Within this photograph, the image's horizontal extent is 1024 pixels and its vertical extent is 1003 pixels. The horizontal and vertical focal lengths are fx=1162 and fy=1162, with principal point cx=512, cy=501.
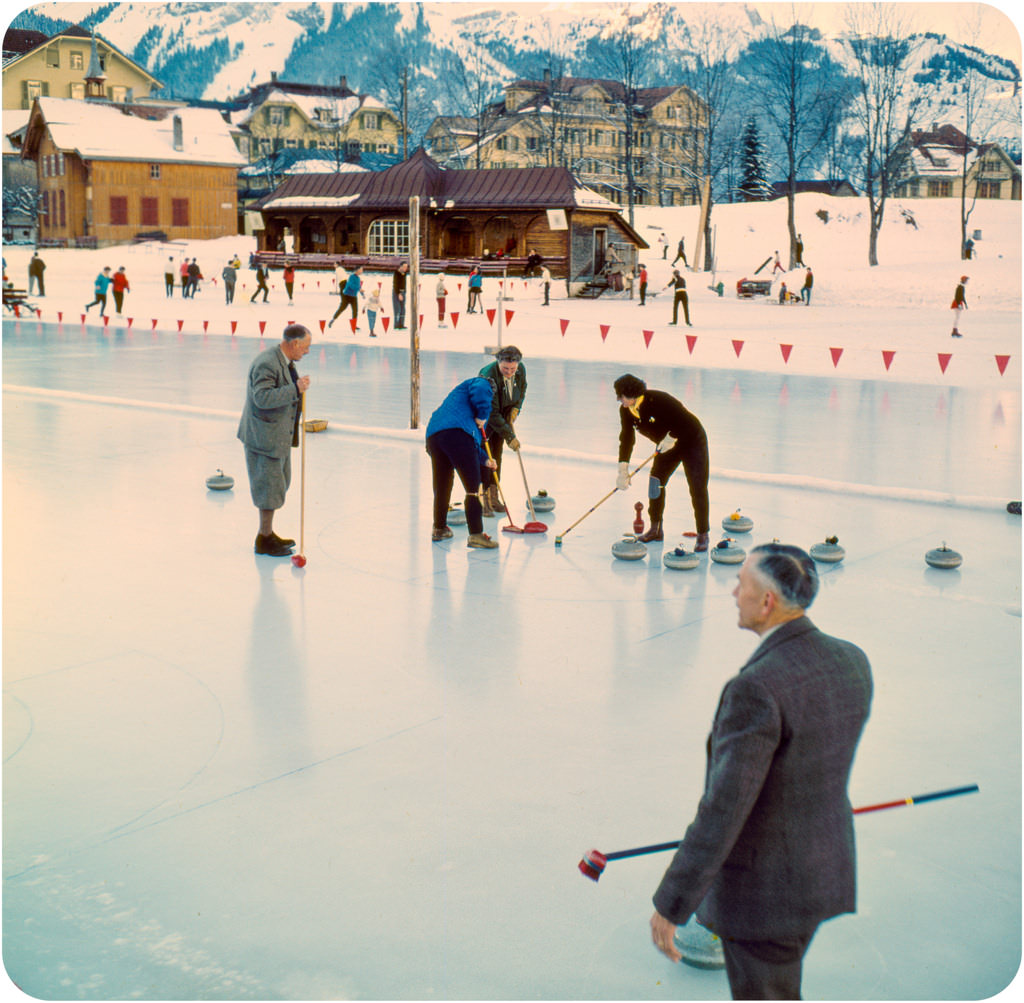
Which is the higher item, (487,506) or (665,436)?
(665,436)

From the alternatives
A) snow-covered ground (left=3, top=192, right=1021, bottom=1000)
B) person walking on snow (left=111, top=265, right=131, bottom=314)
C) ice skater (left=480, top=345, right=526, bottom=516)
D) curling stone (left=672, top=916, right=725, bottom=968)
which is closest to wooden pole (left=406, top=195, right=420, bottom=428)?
snow-covered ground (left=3, top=192, right=1021, bottom=1000)

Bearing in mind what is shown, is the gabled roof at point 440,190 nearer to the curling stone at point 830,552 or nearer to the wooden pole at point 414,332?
the wooden pole at point 414,332

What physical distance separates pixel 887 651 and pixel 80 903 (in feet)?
15.1

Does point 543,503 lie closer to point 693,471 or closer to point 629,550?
point 629,550

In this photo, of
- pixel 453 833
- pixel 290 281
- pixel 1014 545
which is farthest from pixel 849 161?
pixel 453 833

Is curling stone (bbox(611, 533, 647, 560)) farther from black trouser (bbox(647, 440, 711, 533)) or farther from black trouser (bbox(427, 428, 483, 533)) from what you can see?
black trouser (bbox(427, 428, 483, 533))

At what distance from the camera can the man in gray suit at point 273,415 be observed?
26.1 ft

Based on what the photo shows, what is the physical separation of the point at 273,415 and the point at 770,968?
19.8 ft

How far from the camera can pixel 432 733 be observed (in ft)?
17.9

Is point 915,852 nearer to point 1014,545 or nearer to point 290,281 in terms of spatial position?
point 1014,545

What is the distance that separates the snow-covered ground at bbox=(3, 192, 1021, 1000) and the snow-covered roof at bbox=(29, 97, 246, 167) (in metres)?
48.1

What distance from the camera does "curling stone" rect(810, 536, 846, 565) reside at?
8.55 m

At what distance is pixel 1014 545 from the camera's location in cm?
924

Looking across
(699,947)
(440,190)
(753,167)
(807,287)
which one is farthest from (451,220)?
(699,947)
